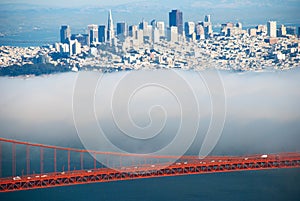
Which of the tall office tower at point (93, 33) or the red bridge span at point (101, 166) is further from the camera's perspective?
the tall office tower at point (93, 33)

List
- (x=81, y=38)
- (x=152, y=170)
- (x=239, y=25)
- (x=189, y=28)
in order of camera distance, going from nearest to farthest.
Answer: (x=152, y=170), (x=81, y=38), (x=189, y=28), (x=239, y=25)

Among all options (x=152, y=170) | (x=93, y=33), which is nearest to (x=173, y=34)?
(x=93, y=33)

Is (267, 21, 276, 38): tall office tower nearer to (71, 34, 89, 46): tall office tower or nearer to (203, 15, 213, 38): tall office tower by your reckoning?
(203, 15, 213, 38): tall office tower

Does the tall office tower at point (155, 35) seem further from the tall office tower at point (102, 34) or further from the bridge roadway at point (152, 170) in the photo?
the bridge roadway at point (152, 170)

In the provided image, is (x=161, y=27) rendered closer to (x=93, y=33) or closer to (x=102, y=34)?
(x=102, y=34)

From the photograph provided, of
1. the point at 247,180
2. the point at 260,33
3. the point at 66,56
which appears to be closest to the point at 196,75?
the point at 66,56

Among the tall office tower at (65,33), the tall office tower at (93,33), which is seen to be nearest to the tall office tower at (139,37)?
the tall office tower at (93,33)
